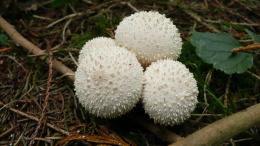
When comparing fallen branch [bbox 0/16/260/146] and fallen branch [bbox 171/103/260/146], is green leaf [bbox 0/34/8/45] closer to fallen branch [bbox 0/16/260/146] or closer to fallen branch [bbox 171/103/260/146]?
fallen branch [bbox 0/16/260/146]

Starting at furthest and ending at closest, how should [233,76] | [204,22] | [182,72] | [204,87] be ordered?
[204,22], [233,76], [204,87], [182,72]

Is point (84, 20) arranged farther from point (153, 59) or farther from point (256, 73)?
point (256, 73)

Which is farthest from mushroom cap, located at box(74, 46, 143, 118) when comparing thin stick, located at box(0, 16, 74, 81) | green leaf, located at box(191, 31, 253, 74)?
green leaf, located at box(191, 31, 253, 74)

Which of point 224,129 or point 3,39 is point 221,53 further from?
point 3,39

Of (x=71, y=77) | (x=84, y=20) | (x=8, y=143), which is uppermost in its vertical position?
(x=84, y=20)

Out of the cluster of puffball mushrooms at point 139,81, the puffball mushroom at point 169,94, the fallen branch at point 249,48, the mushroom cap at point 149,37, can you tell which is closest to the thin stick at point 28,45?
the cluster of puffball mushrooms at point 139,81

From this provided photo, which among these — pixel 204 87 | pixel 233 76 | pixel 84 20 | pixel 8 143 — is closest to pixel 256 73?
pixel 233 76
